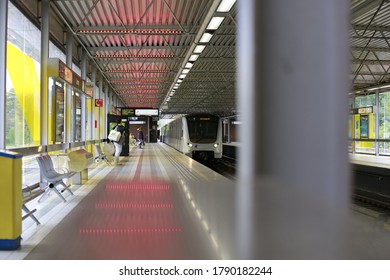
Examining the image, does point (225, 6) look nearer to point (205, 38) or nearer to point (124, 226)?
point (205, 38)

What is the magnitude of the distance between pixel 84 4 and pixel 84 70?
544 cm

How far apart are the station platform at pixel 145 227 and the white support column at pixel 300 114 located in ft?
0.64

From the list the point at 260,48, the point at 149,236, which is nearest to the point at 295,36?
the point at 260,48

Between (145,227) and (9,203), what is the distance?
5.67 ft

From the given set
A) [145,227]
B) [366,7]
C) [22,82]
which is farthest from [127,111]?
[145,227]

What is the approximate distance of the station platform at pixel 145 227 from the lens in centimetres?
406

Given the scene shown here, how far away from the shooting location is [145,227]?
16.9ft

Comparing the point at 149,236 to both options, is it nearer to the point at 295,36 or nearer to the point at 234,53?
the point at 295,36

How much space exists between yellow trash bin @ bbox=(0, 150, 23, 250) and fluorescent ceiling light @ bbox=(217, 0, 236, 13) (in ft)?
16.9

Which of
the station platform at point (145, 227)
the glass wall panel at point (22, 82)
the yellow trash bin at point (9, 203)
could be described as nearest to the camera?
the station platform at point (145, 227)

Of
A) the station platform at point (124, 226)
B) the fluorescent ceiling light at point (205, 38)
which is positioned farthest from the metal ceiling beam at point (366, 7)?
the station platform at point (124, 226)

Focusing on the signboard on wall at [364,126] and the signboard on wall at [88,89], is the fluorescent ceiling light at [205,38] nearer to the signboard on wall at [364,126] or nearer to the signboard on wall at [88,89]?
the signboard on wall at [88,89]
